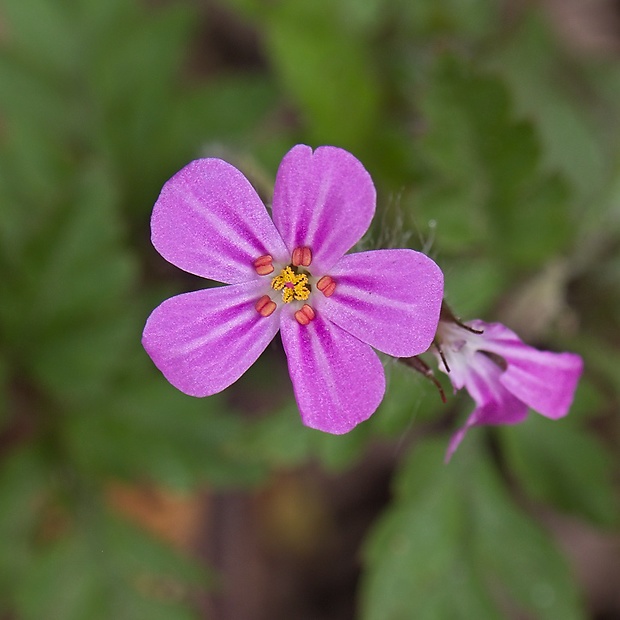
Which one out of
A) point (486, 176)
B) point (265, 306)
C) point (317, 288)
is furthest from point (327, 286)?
point (486, 176)

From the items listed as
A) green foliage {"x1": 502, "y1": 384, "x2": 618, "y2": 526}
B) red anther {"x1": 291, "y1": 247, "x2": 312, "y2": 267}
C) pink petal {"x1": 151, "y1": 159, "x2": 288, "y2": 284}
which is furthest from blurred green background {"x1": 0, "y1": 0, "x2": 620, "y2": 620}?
pink petal {"x1": 151, "y1": 159, "x2": 288, "y2": 284}

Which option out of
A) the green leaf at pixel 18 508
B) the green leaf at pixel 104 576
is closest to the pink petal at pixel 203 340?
the green leaf at pixel 18 508

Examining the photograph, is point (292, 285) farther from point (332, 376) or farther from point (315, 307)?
point (332, 376)

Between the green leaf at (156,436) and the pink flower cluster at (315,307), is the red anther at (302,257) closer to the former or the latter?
the pink flower cluster at (315,307)

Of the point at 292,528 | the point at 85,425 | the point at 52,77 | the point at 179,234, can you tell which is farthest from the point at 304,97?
the point at 292,528

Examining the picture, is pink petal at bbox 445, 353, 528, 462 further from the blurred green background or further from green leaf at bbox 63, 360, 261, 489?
green leaf at bbox 63, 360, 261, 489
